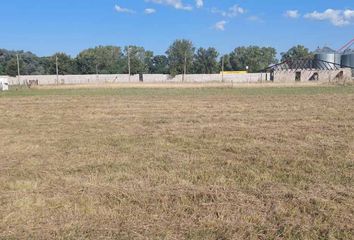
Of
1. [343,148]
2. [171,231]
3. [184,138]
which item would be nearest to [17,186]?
[171,231]

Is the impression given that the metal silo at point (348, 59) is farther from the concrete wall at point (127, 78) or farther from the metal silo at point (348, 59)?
the concrete wall at point (127, 78)

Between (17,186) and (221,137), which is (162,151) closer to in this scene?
(221,137)

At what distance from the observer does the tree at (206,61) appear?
5094 inches

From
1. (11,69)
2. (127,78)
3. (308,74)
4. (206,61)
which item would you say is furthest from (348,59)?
Answer: (11,69)

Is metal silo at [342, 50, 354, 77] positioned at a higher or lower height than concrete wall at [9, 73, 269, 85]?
higher

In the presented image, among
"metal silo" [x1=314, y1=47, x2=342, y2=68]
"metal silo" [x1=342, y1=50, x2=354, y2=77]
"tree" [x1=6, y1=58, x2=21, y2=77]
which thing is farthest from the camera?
"tree" [x1=6, y1=58, x2=21, y2=77]

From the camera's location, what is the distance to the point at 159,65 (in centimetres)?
13450

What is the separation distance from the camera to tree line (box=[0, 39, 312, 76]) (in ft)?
390

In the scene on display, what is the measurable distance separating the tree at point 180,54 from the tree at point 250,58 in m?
18.0

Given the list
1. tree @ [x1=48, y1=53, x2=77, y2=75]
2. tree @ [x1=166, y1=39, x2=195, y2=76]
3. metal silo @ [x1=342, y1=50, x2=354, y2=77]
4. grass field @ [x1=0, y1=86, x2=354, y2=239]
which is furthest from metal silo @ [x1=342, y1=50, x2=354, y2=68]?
grass field @ [x1=0, y1=86, x2=354, y2=239]

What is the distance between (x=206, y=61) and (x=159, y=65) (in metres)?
14.2

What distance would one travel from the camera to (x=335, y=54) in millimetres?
108438

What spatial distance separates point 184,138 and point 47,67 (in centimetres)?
11887

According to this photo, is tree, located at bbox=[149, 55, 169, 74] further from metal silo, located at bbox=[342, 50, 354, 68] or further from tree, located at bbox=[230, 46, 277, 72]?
metal silo, located at bbox=[342, 50, 354, 68]
